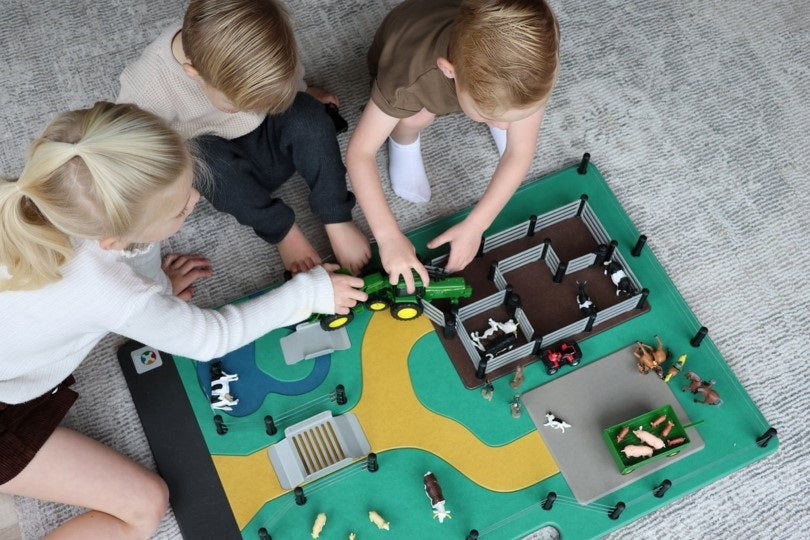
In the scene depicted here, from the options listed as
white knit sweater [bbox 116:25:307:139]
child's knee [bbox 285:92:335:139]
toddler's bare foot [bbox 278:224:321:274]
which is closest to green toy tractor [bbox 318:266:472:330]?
toddler's bare foot [bbox 278:224:321:274]

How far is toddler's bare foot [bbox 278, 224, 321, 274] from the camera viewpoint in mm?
1100

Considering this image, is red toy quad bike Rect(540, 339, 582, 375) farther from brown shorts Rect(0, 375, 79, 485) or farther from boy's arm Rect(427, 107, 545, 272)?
brown shorts Rect(0, 375, 79, 485)

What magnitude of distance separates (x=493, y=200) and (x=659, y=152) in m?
0.41

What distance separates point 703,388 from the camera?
1.01m

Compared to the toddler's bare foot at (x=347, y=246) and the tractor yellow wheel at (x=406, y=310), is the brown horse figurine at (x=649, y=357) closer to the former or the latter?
the tractor yellow wheel at (x=406, y=310)

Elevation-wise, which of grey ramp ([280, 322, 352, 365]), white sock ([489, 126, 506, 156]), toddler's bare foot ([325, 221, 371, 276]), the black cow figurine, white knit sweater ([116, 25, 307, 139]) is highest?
white knit sweater ([116, 25, 307, 139])

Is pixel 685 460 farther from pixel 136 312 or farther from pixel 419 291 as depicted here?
pixel 136 312

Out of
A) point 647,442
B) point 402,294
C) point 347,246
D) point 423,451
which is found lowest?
point 647,442

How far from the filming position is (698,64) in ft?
4.39

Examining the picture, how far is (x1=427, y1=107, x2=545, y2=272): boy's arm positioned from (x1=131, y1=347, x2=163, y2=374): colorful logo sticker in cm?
44

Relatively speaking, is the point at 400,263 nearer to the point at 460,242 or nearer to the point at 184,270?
the point at 460,242

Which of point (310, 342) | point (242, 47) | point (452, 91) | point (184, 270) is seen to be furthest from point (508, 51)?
point (184, 270)

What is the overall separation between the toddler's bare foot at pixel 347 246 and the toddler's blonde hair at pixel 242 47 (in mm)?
283

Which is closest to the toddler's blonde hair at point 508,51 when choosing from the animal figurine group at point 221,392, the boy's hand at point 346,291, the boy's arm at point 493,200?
the boy's arm at point 493,200
